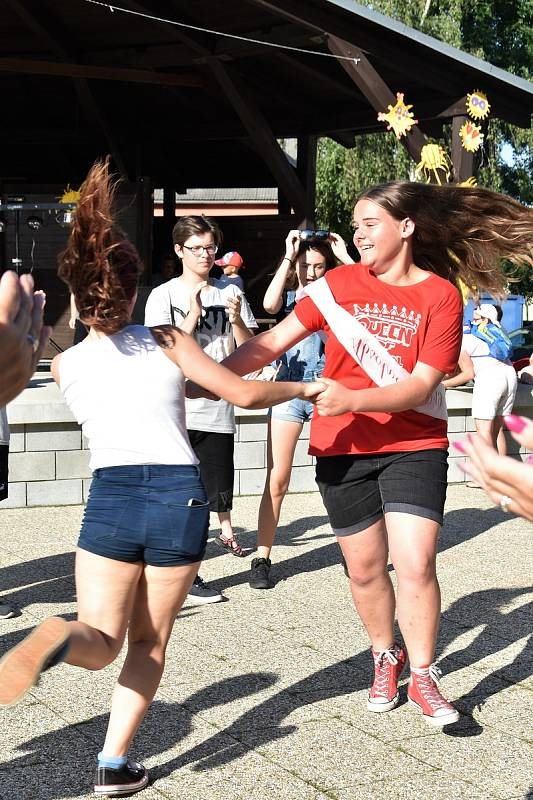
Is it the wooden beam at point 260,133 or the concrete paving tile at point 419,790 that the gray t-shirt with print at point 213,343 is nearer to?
the concrete paving tile at point 419,790

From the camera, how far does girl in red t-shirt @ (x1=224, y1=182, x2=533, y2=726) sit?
4066 millimetres

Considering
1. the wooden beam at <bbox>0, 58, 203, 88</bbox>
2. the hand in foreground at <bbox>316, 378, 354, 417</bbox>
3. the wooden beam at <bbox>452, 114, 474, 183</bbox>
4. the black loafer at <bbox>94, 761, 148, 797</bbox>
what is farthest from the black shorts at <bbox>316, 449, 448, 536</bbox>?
the wooden beam at <bbox>0, 58, 203, 88</bbox>

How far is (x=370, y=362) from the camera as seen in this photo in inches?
160

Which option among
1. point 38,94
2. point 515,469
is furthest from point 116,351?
point 38,94

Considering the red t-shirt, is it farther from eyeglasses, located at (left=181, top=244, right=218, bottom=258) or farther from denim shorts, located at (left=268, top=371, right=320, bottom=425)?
denim shorts, located at (left=268, top=371, right=320, bottom=425)

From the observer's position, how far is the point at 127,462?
3316 millimetres

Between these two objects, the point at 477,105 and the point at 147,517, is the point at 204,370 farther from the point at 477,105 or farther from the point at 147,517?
the point at 477,105

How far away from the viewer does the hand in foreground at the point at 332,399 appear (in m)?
3.60

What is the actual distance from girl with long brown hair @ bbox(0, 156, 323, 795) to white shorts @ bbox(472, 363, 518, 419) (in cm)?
635

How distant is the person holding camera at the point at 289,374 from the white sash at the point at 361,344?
2.00 meters

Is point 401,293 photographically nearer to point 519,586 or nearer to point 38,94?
point 519,586

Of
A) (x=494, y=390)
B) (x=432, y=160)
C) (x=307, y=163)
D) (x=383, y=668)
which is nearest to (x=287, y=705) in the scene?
(x=383, y=668)

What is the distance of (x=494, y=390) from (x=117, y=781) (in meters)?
6.64

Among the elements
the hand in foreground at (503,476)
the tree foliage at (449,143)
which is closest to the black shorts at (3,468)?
the hand in foreground at (503,476)
